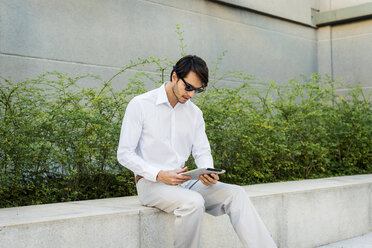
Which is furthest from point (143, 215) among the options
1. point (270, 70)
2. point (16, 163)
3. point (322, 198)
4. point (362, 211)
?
point (270, 70)

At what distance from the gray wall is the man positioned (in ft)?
12.7

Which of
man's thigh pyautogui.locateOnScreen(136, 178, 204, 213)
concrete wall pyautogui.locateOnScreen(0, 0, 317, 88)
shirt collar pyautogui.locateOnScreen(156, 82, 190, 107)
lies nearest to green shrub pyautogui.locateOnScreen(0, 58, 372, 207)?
concrete wall pyautogui.locateOnScreen(0, 0, 317, 88)

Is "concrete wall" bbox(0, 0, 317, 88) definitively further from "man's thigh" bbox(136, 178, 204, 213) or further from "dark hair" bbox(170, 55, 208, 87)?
"dark hair" bbox(170, 55, 208, 87)

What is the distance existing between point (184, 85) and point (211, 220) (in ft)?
4.38

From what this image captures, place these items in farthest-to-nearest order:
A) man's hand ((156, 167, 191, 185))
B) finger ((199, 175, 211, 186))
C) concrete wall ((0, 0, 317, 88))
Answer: concrete wall ((0, 0, 317, 88))
finger ((199, 175, 211, 186))
man's hand ((156, 167, 191, 185))

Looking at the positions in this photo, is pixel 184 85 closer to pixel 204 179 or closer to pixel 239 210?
pixel 204 179

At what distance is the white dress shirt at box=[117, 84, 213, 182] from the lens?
3.63 m

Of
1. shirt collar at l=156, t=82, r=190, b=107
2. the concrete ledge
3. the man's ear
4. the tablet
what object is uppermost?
the man's ear

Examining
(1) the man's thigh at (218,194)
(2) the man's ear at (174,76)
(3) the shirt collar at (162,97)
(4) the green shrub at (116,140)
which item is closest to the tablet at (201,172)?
(1) the man's thigh at (218,194)

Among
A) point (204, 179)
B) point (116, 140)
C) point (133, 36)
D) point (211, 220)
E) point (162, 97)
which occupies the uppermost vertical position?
point (133, 36)

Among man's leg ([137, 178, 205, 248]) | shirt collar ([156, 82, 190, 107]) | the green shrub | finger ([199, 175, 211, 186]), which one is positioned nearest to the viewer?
man's leg ([137, 178, 205, 248])

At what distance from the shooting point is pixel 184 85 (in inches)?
144

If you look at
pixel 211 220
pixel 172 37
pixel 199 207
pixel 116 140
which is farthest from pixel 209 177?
pixel 172 37

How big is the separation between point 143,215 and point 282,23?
8.51 m
